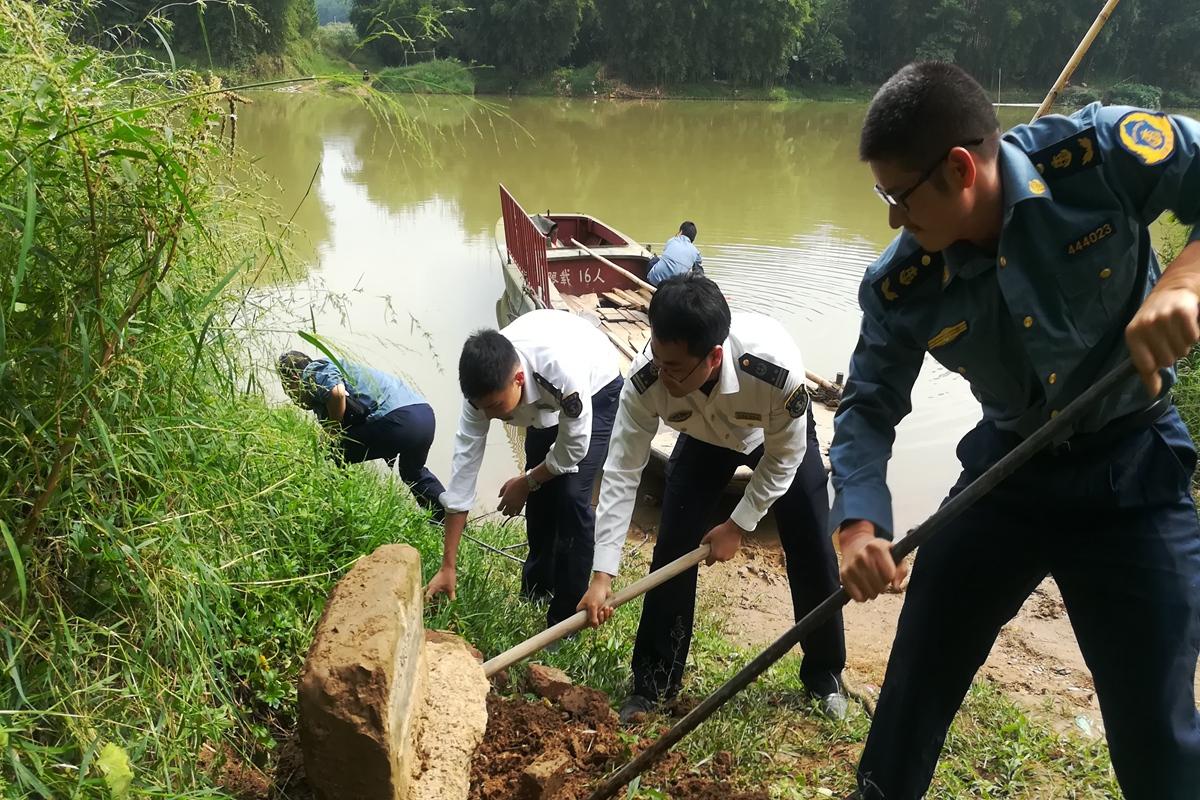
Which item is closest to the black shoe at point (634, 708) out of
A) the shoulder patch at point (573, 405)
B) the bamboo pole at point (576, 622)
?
the bamboo pole at point (576, 622)

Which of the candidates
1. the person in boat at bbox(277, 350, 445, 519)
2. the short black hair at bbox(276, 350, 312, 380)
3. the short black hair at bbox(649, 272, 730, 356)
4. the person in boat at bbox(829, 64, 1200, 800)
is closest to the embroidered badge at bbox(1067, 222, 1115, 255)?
the person in boat at bbox(829, 64, 1200, 800)

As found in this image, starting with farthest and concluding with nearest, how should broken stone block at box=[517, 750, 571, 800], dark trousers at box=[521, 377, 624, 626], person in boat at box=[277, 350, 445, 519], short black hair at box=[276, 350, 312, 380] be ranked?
1. person in boat at box=[277, 350, 445, 519]
2. dark trousers at box=[521, 377, 624, 626]
3. short black hair at box=[276, 350, 312, 380]
4. broken stone block at box=[517, 750, 571, 800]

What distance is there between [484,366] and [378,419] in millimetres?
1505

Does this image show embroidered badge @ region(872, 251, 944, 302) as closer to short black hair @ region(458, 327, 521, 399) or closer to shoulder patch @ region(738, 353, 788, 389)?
shoulder patch @ region(738, 353, 788, 389)

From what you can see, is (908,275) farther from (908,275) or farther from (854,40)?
(854,40)

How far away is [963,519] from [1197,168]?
862mm

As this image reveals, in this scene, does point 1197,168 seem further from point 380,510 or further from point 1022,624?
point 1022,624

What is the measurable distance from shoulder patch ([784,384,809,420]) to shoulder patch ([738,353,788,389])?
0.05 m

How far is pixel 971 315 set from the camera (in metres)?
1.86

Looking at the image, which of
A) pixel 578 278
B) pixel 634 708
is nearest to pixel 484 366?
pixel 634 708

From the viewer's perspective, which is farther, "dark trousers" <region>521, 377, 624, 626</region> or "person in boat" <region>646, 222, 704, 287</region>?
"person in boat" <region>646, 222, 704, 287</region>

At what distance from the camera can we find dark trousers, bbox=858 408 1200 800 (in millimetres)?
1708

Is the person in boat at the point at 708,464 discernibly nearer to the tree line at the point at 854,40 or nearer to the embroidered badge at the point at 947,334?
the embroidered badge at the point at 947,334

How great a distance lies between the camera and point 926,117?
1.63 metres
